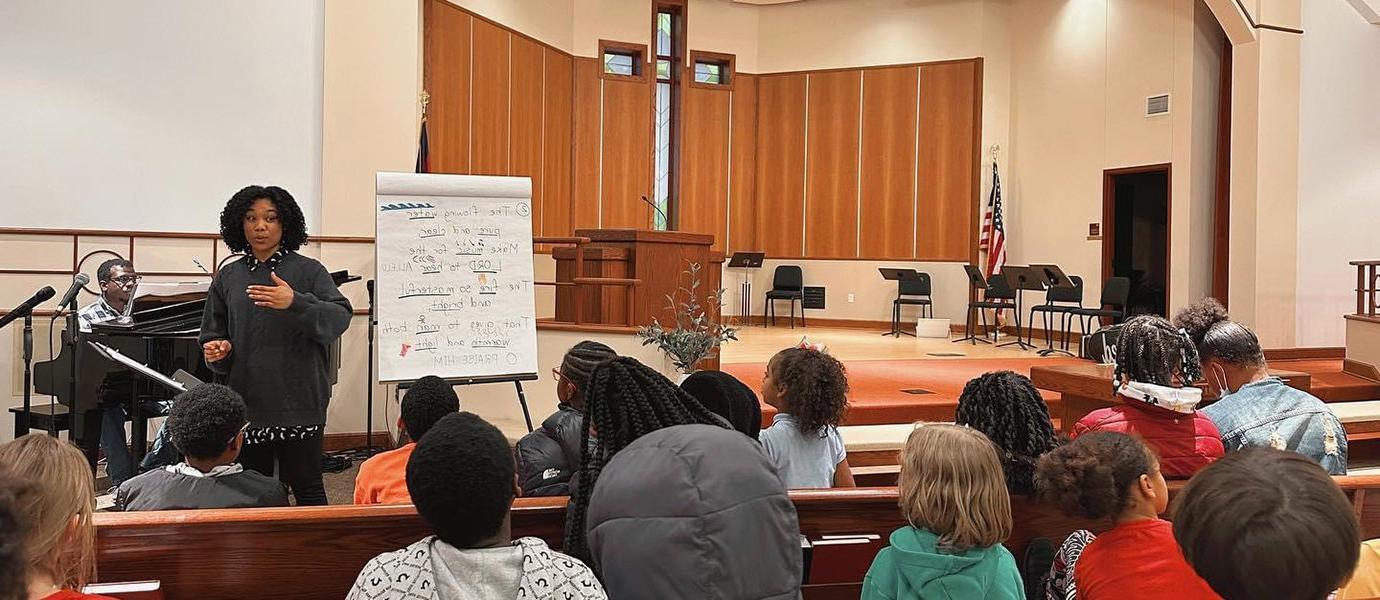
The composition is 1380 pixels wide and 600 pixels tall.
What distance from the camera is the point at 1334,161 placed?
8.49 meters

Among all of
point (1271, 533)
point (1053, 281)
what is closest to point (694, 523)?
point (1271, 533)

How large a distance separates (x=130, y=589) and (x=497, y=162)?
874 centimetres

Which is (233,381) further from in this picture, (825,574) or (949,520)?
(949,520)

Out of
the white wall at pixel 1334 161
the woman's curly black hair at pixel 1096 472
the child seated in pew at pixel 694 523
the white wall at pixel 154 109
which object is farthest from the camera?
the white wall at pixel 1334 161

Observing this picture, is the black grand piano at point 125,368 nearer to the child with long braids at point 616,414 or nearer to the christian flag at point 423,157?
the christian flag at point 423,157

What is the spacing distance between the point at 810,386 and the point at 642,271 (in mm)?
3615

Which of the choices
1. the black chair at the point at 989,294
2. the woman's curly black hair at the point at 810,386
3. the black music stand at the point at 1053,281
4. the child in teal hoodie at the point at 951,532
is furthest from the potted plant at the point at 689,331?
the black chair at the point at 989,294

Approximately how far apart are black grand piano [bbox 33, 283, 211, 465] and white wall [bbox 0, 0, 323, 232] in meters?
1.90

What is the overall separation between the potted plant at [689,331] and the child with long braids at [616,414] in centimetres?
390

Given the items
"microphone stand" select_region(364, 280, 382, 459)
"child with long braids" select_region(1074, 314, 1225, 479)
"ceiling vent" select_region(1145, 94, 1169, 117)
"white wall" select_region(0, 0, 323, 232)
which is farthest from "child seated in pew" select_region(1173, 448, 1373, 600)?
"ceiling vent" select_region(1145, 94, 1169, 117)

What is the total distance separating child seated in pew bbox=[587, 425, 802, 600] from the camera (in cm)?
149

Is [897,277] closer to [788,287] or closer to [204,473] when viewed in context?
[788,287]

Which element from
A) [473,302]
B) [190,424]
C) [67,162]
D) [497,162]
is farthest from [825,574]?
[497,162]

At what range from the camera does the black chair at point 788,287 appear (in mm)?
12711
